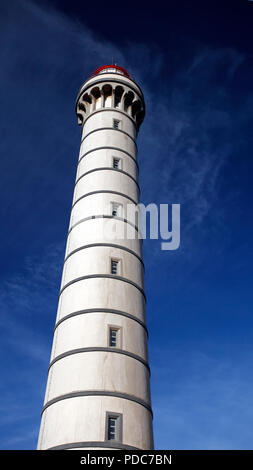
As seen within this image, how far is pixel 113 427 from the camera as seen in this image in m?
15.3

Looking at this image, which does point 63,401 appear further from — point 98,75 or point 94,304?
point 98,75

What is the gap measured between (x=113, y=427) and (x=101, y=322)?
4.35 meters

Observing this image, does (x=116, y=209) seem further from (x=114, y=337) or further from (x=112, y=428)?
(x=112, y=428)

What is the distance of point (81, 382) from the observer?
16172mm

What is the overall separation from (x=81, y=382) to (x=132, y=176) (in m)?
13.6

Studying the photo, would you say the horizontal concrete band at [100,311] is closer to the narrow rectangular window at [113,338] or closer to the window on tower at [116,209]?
the narrow rectangular window at [113,338]

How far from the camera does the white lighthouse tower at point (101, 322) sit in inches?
606

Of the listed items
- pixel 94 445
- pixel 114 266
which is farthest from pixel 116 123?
pixel 94 445

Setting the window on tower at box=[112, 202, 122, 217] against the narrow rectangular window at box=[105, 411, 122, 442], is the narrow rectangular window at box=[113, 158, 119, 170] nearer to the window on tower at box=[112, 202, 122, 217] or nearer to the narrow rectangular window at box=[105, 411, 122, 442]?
the window on tower at box=[112, 202, 122, 217]

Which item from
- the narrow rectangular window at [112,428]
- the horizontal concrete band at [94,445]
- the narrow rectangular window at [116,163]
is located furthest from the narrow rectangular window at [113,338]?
the narrow rectangular window at [116,163]

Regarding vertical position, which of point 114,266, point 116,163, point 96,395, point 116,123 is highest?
point 116,123

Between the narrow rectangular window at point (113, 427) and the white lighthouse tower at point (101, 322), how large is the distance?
3 cm

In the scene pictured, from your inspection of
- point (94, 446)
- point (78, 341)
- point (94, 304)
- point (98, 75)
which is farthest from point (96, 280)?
point (98, 75)

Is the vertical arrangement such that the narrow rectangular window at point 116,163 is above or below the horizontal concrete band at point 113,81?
below
